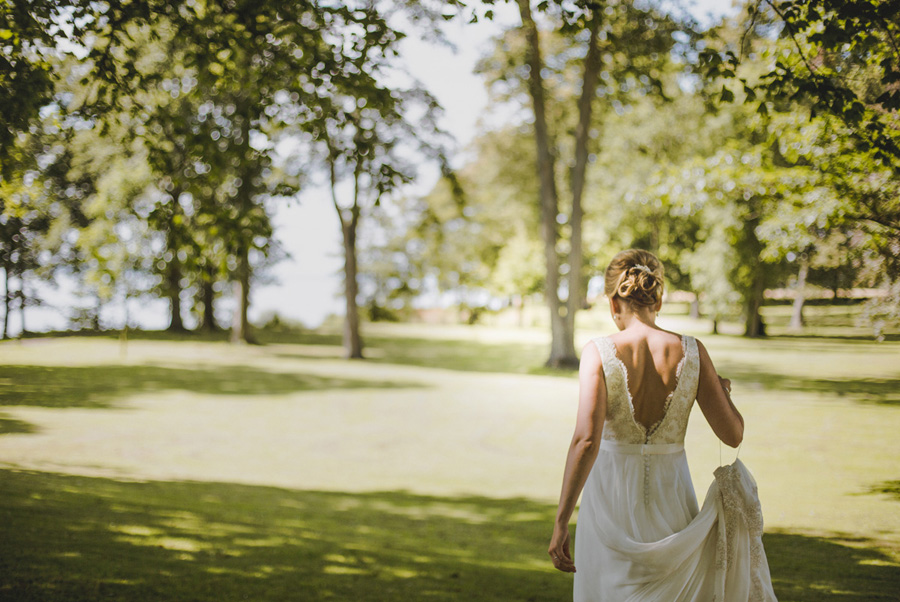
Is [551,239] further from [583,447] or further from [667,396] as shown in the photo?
[583,447]

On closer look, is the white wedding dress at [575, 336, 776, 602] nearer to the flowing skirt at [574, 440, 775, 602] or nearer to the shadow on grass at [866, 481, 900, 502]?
the flowing skirt at [574, 440, 775, 602]

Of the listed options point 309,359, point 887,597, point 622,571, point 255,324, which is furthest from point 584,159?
point 255,324

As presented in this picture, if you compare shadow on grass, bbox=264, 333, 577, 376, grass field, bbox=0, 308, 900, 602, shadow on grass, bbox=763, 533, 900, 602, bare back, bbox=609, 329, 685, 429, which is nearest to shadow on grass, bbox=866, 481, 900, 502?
grass field, bbox=0, 308, 900, 602

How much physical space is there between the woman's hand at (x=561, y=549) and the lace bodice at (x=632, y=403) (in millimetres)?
518

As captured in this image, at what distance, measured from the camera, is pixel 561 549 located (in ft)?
9.72

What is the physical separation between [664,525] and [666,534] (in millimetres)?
43

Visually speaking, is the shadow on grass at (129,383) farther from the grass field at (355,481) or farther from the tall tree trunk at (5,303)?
the tall tree trunk at (5,303)

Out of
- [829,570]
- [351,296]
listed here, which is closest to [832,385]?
[829,570]

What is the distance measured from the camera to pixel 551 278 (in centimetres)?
2053

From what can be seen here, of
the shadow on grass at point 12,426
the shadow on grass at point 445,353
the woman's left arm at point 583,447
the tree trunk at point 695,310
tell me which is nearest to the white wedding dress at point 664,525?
the woman's left arm at point 583,447

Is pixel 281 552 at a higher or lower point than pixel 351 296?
lower

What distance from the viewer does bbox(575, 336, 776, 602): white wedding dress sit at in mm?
3061

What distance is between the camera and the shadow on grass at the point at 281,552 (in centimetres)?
453

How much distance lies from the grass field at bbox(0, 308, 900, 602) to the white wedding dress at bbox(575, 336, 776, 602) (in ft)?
6.02
